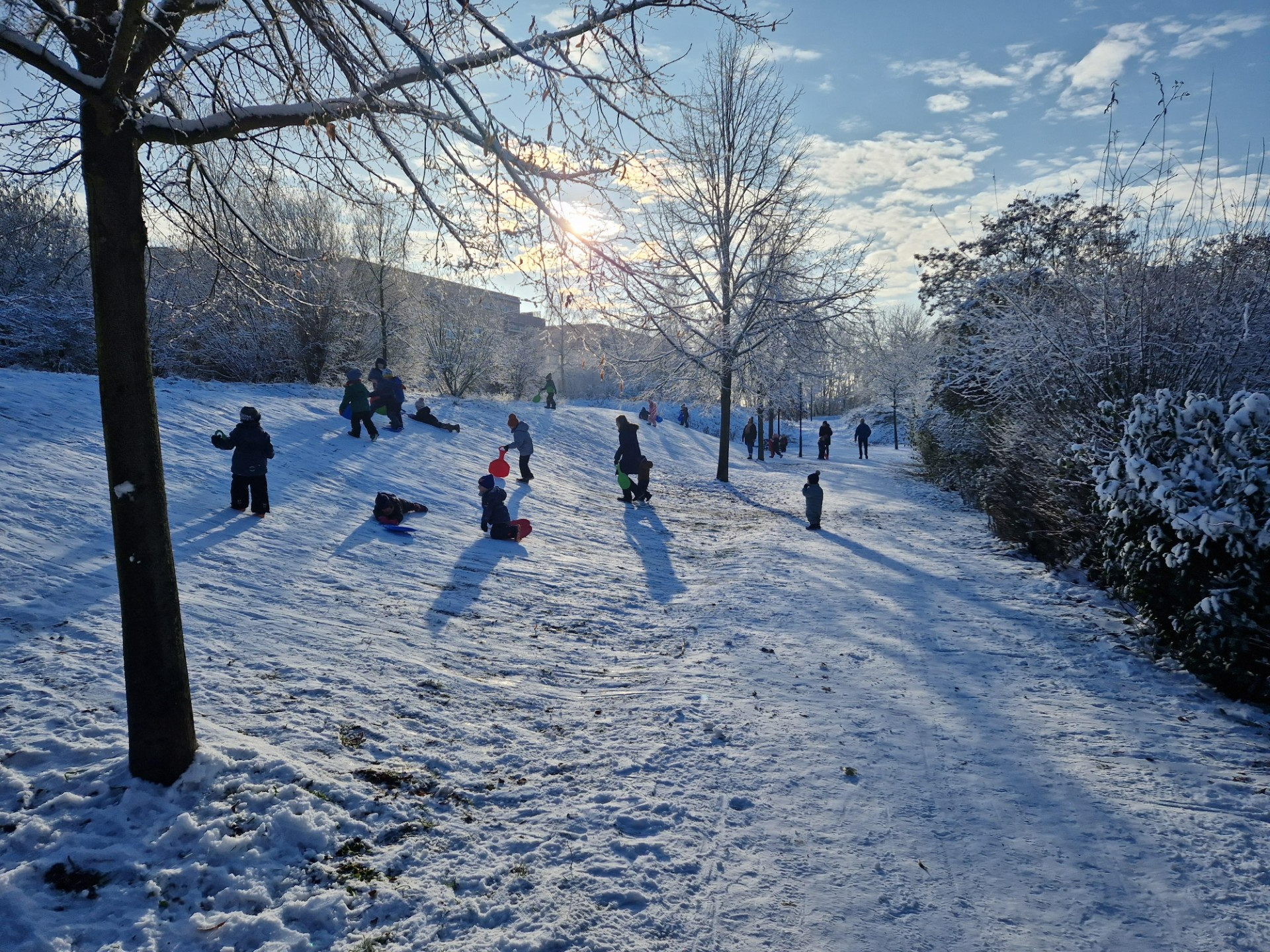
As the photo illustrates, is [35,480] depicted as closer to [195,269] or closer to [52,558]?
[52,558]

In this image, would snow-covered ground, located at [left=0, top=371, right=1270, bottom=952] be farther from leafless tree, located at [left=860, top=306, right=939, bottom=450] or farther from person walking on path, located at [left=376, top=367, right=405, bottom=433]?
leafless tree, located at [left=860, top=306, right=939, bottom=450]

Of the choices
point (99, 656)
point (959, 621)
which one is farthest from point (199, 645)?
point (959, 621)

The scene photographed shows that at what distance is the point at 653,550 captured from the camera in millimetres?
10250

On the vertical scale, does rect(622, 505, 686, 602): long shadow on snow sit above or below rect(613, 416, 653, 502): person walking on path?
below

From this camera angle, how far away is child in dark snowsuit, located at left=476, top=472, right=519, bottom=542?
30.4ft

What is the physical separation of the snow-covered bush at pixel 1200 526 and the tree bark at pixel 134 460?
657 centimetres

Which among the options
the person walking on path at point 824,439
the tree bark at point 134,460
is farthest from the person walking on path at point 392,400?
the person walking on path at point 824,439

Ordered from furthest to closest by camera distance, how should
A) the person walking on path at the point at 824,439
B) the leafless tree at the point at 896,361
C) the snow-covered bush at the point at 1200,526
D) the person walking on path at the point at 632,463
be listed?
the leafless tree at the point at 896,361, the person walking on path at the point at 824,439, the person walking on path at the point at 632,463, the snow-covered bush at the point at 1200,526

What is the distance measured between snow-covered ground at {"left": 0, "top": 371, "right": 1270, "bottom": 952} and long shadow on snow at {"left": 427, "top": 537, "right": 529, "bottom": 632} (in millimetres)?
59

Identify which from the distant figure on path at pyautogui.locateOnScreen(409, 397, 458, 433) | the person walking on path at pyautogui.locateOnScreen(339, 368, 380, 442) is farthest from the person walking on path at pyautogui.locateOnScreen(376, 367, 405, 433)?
the person walking on path at pyautogui.locateOnScreen(339, 368, 380, 442)

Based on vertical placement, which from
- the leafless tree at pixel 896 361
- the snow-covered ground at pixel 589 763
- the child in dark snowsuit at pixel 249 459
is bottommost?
the snow-covered ground at pixel 589 763

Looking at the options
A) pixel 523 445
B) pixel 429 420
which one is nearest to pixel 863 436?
pixel 429 420

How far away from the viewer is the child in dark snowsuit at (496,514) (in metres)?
9.27

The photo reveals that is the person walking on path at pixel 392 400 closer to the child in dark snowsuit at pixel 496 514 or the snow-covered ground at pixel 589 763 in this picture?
the child in dark snowsuit at pixel 496 514
